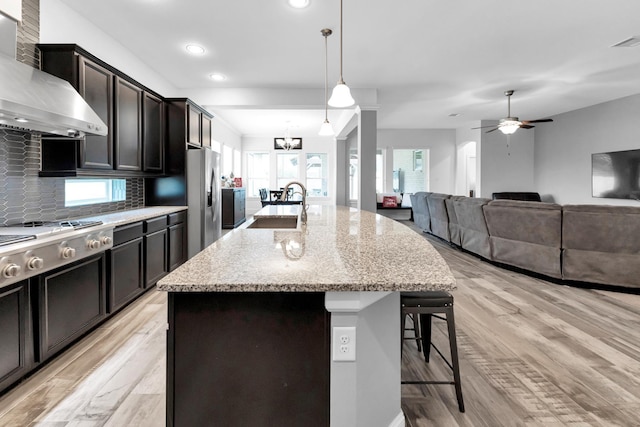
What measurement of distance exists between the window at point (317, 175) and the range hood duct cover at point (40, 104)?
9182 millimetres

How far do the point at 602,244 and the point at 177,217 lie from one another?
4.73 meters

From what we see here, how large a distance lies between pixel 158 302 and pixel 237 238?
79.3 inches

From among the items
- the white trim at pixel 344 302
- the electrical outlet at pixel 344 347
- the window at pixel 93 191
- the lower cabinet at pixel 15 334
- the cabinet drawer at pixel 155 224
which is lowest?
the lower cabinet at pixel 15 334

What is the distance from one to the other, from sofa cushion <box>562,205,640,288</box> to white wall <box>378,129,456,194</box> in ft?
21.5

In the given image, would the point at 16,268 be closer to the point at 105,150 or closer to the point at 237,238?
the point at 237,238

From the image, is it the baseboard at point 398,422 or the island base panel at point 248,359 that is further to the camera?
the baseboard at point 398,422

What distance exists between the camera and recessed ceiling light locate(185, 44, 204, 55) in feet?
13.2

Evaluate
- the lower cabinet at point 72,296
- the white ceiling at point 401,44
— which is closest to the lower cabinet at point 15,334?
the lower cabinet at point 72,296

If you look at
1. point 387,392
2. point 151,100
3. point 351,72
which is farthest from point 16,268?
point 351,72

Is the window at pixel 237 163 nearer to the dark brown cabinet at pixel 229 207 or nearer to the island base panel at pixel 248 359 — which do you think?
the dark brown cabinet at pixel 229 207

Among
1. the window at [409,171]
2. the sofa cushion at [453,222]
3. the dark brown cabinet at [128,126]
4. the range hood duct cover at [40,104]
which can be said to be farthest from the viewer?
the window at [409,171]

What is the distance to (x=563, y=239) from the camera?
12.7 ft

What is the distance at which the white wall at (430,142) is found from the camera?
1013 cm

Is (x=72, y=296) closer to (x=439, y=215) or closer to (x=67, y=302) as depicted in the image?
(x=67, y=302)
